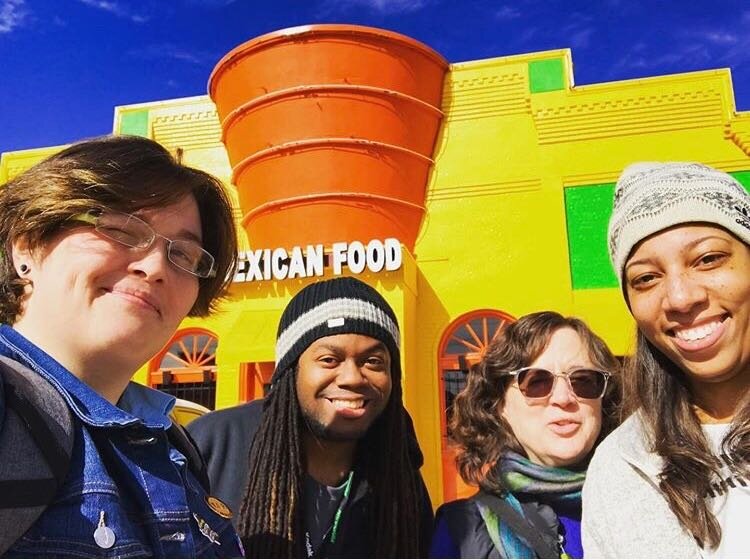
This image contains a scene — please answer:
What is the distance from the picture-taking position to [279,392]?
259cm

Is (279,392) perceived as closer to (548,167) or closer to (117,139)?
(117,139)

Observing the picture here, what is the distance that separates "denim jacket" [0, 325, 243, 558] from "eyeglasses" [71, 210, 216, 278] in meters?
0.28

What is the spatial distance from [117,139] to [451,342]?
8.40m

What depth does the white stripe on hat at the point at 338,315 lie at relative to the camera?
2.53 meters

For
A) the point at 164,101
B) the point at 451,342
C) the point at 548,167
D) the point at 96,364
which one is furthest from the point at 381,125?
the point at 96,364

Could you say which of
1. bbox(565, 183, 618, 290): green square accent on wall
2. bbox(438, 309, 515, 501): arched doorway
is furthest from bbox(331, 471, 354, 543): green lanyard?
bbox(565, 183, 618, 290): green square accent on wall

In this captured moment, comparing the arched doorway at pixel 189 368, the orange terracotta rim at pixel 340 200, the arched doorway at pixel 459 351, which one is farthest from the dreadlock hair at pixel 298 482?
the arched doorway at pixel 189 368

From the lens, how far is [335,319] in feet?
8.25

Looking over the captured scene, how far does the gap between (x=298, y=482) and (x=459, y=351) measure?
7332mm

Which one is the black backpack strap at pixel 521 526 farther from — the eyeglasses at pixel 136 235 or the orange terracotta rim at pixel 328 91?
the orange terracotta rim at pixel 328 91

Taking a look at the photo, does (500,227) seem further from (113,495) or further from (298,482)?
(113,495)

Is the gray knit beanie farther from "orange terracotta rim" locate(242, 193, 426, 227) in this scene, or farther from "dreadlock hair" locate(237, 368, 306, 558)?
"orange terracotta rim" locate(242, 193, 426, 227)

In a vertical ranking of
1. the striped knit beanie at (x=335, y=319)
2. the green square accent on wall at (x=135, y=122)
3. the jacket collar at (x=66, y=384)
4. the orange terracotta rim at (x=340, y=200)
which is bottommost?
the jacket collar at (x=66, y=384)

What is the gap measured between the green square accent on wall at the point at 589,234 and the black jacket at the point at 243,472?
23.7ft
